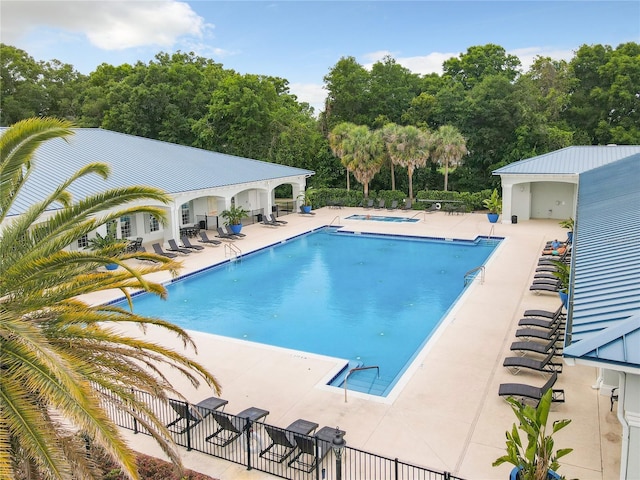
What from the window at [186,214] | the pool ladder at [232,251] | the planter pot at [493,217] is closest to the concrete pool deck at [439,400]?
the pool ladder at [232,251]

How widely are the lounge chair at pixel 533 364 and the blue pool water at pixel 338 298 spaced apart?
272 centimetres

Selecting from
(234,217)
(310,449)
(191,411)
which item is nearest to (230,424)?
(191,411)

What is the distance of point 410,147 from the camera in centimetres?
3906

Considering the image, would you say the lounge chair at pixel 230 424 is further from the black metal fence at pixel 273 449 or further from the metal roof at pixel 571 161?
the metal roof at pixel 571 161

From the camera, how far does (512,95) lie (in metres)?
42.5

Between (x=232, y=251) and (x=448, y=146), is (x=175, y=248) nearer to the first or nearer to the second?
(x=232, y=251)

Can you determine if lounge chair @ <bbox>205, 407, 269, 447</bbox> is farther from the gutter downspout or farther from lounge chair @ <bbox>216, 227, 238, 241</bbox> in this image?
lounge chair @ <bbox>216, 227, 238, 241</bbox>

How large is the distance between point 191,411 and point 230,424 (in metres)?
1.05

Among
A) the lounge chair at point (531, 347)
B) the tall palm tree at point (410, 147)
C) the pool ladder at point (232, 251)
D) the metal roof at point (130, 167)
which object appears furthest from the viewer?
the tall palm tree at point (410, 147)

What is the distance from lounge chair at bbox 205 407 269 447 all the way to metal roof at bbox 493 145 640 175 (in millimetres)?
25986

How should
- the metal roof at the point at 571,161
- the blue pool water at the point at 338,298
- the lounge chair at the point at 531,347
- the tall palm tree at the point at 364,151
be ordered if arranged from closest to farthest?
the lounge chair at the point at 531,347
the blue pool water at the point at 338,298
the metal roof at the point at 571,161
the tall palm tree at the point at 364,151

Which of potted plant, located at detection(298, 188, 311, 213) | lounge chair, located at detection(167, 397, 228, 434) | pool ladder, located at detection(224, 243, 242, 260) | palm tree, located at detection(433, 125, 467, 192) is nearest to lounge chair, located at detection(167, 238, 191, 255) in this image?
pool ladder, located at detection(224, 243, 242, 260)

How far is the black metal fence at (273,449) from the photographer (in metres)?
8.89

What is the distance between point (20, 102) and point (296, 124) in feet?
92.9
